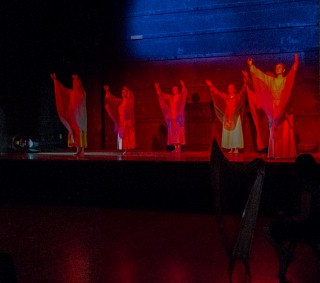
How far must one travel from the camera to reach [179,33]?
11766 mm

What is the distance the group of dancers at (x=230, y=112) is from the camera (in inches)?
318

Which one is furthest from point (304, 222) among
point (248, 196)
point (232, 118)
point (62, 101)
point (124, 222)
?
point (62, 101)

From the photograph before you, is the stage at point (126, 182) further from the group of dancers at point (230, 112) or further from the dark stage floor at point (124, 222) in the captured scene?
the group of dancers at point (230, 112)

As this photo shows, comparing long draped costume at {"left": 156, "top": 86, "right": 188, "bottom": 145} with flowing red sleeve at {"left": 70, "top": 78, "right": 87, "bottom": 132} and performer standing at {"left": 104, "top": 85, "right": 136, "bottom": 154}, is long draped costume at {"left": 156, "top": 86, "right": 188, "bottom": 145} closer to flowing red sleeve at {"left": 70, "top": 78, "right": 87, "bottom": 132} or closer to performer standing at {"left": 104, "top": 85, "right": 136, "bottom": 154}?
performer standing at {"left": 104, "top": 85, "right": 136, "bottom": 154}

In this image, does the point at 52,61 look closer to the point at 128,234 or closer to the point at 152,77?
the point at 152,77

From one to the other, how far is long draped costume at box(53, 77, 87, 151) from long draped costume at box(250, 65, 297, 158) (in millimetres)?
3517

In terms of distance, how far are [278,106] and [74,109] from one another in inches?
158

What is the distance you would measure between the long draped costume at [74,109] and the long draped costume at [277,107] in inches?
138

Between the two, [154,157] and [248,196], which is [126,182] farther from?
[248,196]

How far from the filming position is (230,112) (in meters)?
9.74

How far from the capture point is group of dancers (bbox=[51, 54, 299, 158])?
8.08 meters

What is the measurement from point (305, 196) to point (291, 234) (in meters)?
0.32

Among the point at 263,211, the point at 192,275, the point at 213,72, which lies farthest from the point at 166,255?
the point at 213,72

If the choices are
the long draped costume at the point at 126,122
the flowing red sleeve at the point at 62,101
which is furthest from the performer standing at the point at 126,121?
the flowing red sleeve at the point at 62,101
